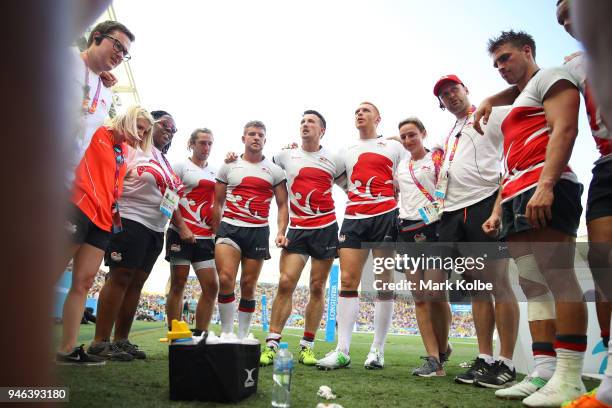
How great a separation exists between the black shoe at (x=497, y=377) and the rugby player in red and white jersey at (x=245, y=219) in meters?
2.39

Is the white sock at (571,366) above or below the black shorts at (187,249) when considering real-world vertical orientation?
below

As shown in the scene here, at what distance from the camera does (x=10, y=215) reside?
0.29 metres

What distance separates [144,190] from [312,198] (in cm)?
182

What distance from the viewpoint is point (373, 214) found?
4855 mm

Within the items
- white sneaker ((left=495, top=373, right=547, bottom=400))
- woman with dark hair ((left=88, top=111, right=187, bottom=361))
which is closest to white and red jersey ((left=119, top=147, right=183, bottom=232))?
woman with dark hair ((left=88, top=111, right=187, bottom=361))

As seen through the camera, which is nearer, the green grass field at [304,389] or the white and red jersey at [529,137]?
the green grass field at [304,389]

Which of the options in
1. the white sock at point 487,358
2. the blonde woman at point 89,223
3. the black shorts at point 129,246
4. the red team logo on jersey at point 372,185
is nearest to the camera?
the blonde woman at point 89,223

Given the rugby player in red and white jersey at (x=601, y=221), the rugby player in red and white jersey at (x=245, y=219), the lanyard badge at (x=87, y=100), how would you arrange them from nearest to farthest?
1. the rugby player in red and white jersey at (x=601, y=221)
2. the lanyard badge at (x=87, y=100)
3. the rugby player in red and white jersey at (x=245, y=219)

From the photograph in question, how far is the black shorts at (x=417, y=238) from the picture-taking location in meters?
4.67

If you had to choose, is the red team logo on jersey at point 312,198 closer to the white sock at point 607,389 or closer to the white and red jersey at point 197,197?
the white and red jersey at point 197,197

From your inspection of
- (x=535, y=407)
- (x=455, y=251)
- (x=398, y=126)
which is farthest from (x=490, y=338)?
(x=398, y=126)

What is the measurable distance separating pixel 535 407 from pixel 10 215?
2.76 metres

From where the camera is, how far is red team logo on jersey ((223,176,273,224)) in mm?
5234

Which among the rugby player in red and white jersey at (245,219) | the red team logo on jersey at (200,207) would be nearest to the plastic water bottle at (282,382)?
the rugby player in red and white jersey at (245,219)
